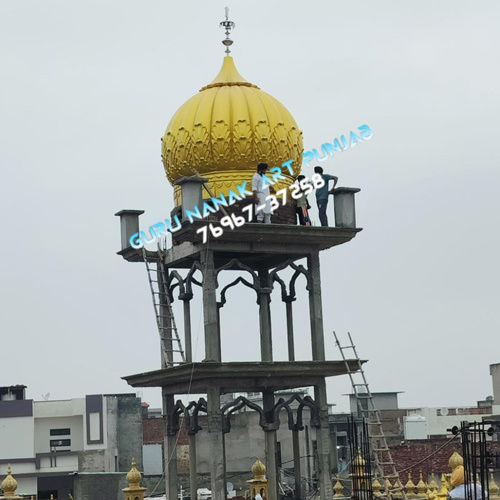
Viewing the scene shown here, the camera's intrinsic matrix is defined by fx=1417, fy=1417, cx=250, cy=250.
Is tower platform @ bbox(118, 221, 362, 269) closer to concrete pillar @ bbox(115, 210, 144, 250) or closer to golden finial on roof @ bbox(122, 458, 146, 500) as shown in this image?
concrete pillar @ bbox(115, 210, 144, 250)

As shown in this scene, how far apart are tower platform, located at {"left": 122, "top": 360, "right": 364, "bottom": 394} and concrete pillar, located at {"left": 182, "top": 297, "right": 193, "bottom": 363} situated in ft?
2.62

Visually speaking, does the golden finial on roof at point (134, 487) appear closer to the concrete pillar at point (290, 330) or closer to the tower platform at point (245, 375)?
the tower platform at point (245, 375)

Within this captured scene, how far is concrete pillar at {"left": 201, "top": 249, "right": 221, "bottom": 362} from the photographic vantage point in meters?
39.2

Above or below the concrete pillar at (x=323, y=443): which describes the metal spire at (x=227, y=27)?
above

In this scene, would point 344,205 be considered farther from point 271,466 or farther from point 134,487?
point 134,487

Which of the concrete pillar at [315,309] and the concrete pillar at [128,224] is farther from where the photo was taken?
the concrete pillar at [128,224]

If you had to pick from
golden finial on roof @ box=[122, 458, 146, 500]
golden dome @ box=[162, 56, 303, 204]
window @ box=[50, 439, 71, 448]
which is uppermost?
golden dome @ box=[162, 56, 303, 204]

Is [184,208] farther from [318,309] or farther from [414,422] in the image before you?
[414,422]

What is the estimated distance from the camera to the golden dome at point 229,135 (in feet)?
131

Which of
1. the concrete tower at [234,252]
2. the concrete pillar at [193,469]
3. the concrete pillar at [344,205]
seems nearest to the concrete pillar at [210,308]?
the concrete tower at [234,252]

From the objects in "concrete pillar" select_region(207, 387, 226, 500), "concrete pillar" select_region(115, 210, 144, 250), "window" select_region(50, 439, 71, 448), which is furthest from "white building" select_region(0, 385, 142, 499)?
"concrete pillar" select_region(207, 387, 226, 500)

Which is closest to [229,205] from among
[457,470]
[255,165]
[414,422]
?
[255,165]

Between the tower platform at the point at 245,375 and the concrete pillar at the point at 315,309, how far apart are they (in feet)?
2.06

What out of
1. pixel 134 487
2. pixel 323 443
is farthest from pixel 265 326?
pixel 134 487
